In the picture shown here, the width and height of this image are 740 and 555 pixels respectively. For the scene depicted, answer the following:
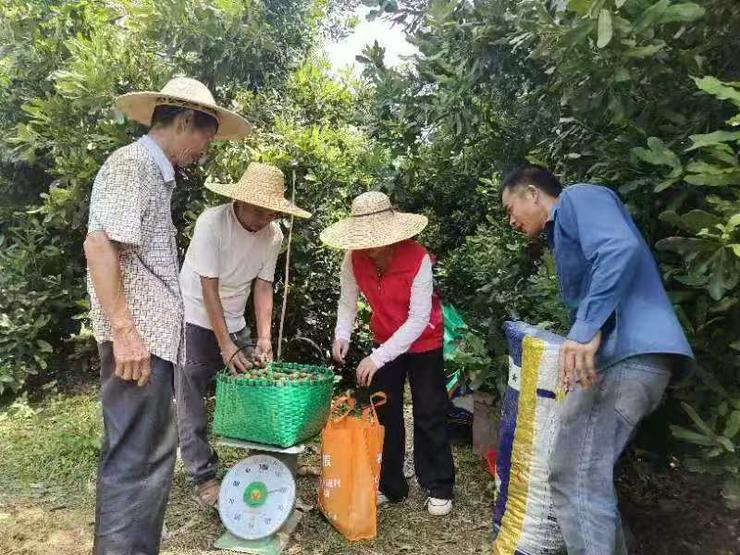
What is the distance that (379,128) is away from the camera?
163 inches

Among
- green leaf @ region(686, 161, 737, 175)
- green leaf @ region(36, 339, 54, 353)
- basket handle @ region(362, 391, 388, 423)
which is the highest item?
green leaf @ region(686, 161, 737, 175)

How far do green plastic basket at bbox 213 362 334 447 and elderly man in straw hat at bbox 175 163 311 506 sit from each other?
0.34 m

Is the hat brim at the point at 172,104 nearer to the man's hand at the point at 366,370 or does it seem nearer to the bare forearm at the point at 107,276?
the bare forearm at the point at 107,276

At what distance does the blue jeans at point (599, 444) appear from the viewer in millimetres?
2236

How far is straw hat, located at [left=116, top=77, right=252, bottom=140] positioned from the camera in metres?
2.48

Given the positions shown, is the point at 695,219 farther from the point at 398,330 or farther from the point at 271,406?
the point at 271,406

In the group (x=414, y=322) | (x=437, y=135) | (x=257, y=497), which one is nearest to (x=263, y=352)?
(x=257, y=497)

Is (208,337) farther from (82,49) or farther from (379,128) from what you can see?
(82,49)

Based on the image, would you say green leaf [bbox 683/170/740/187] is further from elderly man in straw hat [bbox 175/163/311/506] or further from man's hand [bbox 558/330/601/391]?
elderly man in straw hat [bbox 175/163/311/506]

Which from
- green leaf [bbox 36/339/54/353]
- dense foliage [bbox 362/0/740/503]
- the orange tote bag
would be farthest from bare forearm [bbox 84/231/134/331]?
green leaf [bbox 36/339/54/353]

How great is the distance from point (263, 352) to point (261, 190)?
3.01ft

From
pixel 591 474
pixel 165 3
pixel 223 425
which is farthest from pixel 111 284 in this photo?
pixel 165 3

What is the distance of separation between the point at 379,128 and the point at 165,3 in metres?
2.03

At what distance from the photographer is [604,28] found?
79.5 inches
